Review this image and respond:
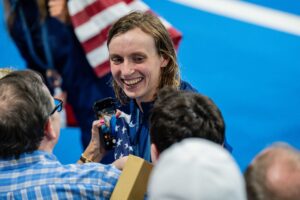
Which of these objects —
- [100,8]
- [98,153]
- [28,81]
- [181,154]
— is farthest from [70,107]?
[181,154]

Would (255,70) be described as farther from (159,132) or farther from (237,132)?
(159,132)

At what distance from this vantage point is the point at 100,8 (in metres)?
4.16

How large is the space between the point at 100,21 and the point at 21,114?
2474mm

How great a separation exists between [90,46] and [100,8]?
0.32 meters

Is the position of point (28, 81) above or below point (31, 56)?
above

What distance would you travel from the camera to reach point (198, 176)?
1.19 m

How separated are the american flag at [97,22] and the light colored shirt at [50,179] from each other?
93.9 inches

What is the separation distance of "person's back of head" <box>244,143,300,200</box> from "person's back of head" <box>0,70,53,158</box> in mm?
747

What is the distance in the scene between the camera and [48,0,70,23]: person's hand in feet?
14.9

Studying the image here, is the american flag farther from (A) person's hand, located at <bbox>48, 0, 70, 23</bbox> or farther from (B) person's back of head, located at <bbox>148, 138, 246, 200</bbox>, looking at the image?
(B) person's back of head, located at <bbox>148, 138, 246, 200</bbox>

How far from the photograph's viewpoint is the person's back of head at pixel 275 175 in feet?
4.42

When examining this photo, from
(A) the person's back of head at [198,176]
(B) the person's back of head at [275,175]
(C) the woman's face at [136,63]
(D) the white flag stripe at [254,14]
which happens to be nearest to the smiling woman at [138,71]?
(C) the woman's face at [136,63]

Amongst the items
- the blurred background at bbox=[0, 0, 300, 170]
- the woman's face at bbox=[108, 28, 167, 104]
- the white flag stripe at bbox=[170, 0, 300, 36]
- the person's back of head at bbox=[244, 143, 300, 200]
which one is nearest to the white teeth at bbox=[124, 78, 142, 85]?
the woman's face at bbox=[108, 28, 167, 104]

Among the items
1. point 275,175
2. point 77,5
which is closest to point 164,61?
point 275,175
